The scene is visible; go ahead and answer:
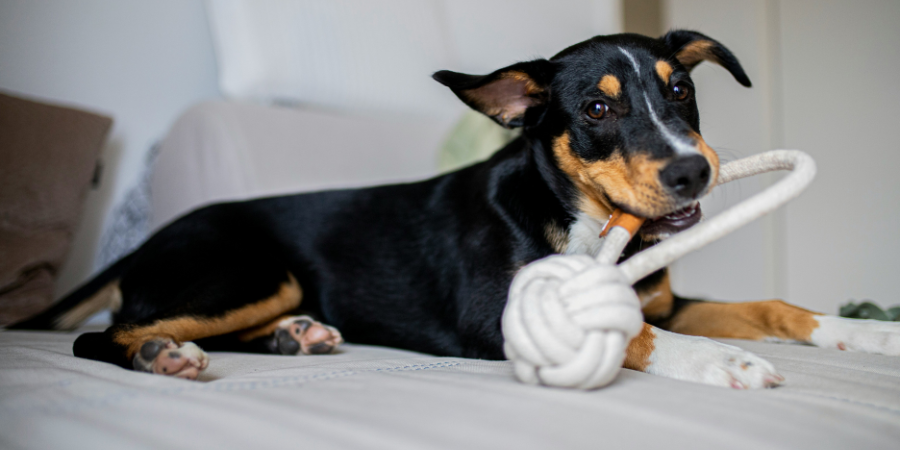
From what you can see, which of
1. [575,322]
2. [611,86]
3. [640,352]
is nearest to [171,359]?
[575,322]

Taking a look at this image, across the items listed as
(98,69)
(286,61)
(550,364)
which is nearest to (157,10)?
(98,69)

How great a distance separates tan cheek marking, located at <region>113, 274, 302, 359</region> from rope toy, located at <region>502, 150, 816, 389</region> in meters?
0.92

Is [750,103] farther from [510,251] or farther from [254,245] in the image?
[254,245]

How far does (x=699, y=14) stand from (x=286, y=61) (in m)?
3.40

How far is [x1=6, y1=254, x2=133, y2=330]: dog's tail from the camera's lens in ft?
5.98

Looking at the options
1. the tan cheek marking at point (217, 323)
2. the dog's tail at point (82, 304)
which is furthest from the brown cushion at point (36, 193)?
the tan cheek marking at point (217, 323)

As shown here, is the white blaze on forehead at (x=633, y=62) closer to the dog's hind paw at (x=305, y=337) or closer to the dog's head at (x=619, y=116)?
the dog's head at (x=619, y=116)

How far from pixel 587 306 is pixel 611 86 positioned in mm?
836

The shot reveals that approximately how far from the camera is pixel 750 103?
419 centimetres

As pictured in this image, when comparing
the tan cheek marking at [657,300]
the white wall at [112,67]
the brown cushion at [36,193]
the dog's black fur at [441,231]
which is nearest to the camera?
the dog's black fur at [441,231]

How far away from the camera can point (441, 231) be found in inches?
72.7

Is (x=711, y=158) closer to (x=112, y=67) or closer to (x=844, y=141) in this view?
(x=112, y=67)

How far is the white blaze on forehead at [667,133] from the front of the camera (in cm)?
124

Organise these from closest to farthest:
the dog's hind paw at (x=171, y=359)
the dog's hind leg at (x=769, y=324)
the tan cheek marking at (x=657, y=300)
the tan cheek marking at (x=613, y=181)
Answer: the dog's hind paw at (x=171, y=359) < the tan cheek marking at (x=613, y=181) < the dog's hind leg at (x=769, y=324) < the tan cheek marking at (x=657, y=300)
